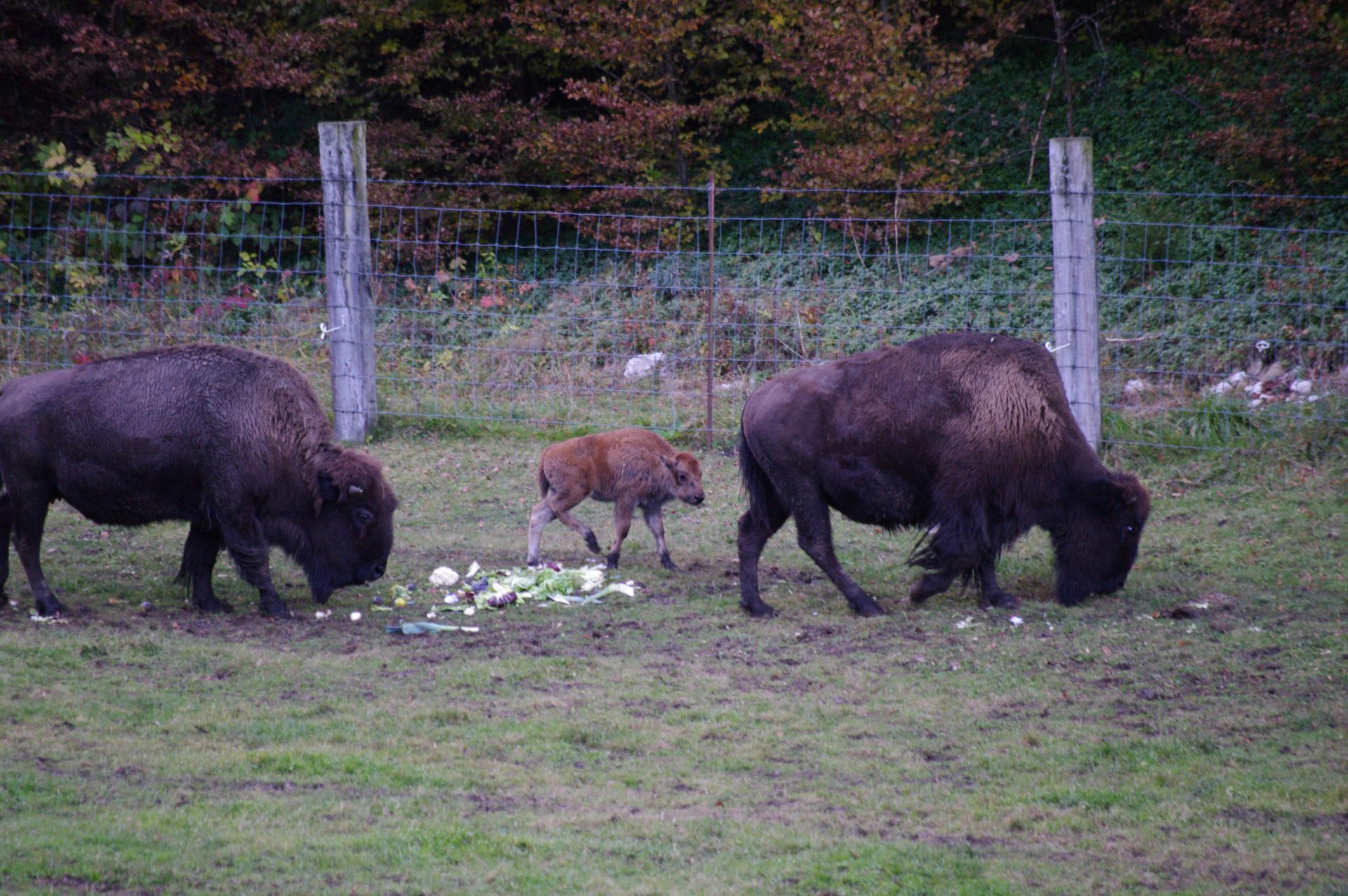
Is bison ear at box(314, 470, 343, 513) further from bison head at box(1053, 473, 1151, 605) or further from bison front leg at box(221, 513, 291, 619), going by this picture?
bison head at box(1053, 473, 1151, 605)

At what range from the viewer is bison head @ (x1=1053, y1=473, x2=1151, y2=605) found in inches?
290

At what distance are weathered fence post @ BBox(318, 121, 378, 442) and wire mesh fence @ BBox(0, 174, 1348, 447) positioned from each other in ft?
1.49

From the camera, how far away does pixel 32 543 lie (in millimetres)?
7043

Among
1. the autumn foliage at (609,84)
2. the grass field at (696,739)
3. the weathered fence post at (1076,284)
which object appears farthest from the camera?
the autumn foliage at (609,84)

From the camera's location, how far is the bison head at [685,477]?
8891 millimetres

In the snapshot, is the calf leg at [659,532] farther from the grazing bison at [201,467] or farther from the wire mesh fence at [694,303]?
the wire mesh fence at [694,303]

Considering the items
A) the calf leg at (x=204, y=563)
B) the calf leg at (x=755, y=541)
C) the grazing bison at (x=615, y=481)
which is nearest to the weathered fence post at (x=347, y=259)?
the grazing bison at (x=615, y=481)

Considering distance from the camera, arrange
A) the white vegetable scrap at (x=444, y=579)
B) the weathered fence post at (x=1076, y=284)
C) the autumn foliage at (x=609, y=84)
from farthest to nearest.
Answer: the autumn foliage at (x=609, y=84), the weathered fence post at (x=1076, y=284), the white vegetable scrap at (x=444, y=579)

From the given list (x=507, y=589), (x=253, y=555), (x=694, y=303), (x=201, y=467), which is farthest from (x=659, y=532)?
Result: (x=694, y=303)

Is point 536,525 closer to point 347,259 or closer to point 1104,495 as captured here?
point 1104,495

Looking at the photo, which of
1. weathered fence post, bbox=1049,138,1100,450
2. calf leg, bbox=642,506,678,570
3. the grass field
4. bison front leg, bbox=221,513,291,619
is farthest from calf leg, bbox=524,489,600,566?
weathered fence post, bbox=1049,138,1100,450

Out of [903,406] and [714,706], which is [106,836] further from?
[903,406]

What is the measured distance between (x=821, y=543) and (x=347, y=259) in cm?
616

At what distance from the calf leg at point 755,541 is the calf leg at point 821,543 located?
8.6 inches
